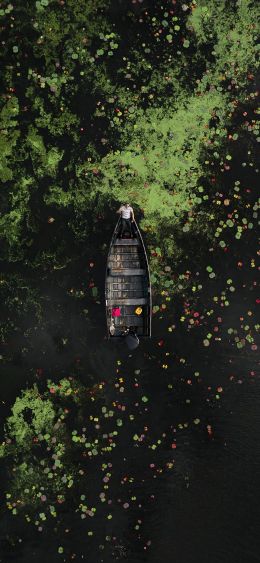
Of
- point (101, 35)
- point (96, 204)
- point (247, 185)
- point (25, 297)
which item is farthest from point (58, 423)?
point (101, 35)

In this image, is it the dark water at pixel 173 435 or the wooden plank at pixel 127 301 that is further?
the dark water at pixel 173 435

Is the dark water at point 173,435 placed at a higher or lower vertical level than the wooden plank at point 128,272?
lower

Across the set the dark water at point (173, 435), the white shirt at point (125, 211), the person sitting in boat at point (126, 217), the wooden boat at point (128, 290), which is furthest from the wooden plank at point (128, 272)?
the white shirt at point (125, 211)

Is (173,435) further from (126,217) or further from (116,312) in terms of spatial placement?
(126,217)

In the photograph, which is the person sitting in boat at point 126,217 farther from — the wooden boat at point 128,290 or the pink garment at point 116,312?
the pink garment at point 116,312

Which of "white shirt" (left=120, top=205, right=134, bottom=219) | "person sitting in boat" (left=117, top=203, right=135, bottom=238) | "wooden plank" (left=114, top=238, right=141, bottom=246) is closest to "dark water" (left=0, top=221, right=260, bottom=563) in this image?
"wooden plank" (left=114, top=238, right=141, bottom=246)

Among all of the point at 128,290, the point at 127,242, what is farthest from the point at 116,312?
the point at 127,242

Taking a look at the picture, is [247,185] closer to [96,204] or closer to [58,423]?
[96,204]
